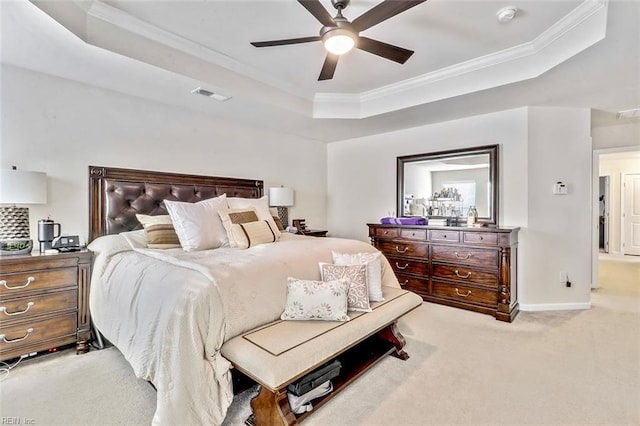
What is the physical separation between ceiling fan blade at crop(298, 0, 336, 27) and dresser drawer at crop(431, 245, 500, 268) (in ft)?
9.24

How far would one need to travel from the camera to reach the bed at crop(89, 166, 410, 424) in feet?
5.22

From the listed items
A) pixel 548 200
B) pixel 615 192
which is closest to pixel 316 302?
pixel 548 200

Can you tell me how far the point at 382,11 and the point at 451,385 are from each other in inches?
96.8

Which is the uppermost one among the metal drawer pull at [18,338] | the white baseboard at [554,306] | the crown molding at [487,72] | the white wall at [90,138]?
the crown molding at [487,72]

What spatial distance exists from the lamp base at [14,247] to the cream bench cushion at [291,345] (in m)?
2.01

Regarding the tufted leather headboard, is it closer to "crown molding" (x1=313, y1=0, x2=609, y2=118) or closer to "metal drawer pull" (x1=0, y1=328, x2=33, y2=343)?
"metal drawer pull" (x1=0, y1=328, x2=33, y2=343)

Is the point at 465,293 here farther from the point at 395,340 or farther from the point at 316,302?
the point at 316,302

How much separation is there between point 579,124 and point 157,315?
→ 4.80 meters

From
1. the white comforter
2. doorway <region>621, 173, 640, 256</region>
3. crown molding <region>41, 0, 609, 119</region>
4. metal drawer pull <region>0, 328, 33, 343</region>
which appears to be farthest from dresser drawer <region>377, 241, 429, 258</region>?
doorway <region>621, 173, 640, 256</region>

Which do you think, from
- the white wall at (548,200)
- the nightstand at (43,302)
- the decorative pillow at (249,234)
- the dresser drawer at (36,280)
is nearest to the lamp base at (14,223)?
the nightstand at (43,302)

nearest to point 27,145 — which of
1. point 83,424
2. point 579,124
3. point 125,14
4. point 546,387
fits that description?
point 125,14

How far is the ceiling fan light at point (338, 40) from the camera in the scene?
6.66ft

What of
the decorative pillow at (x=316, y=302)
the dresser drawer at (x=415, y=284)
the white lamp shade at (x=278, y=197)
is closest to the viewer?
the decorative pillow at (x=316, y=302)

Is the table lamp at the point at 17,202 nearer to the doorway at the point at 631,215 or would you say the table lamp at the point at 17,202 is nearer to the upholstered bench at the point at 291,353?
the upholstered bench at the point at 291,353
